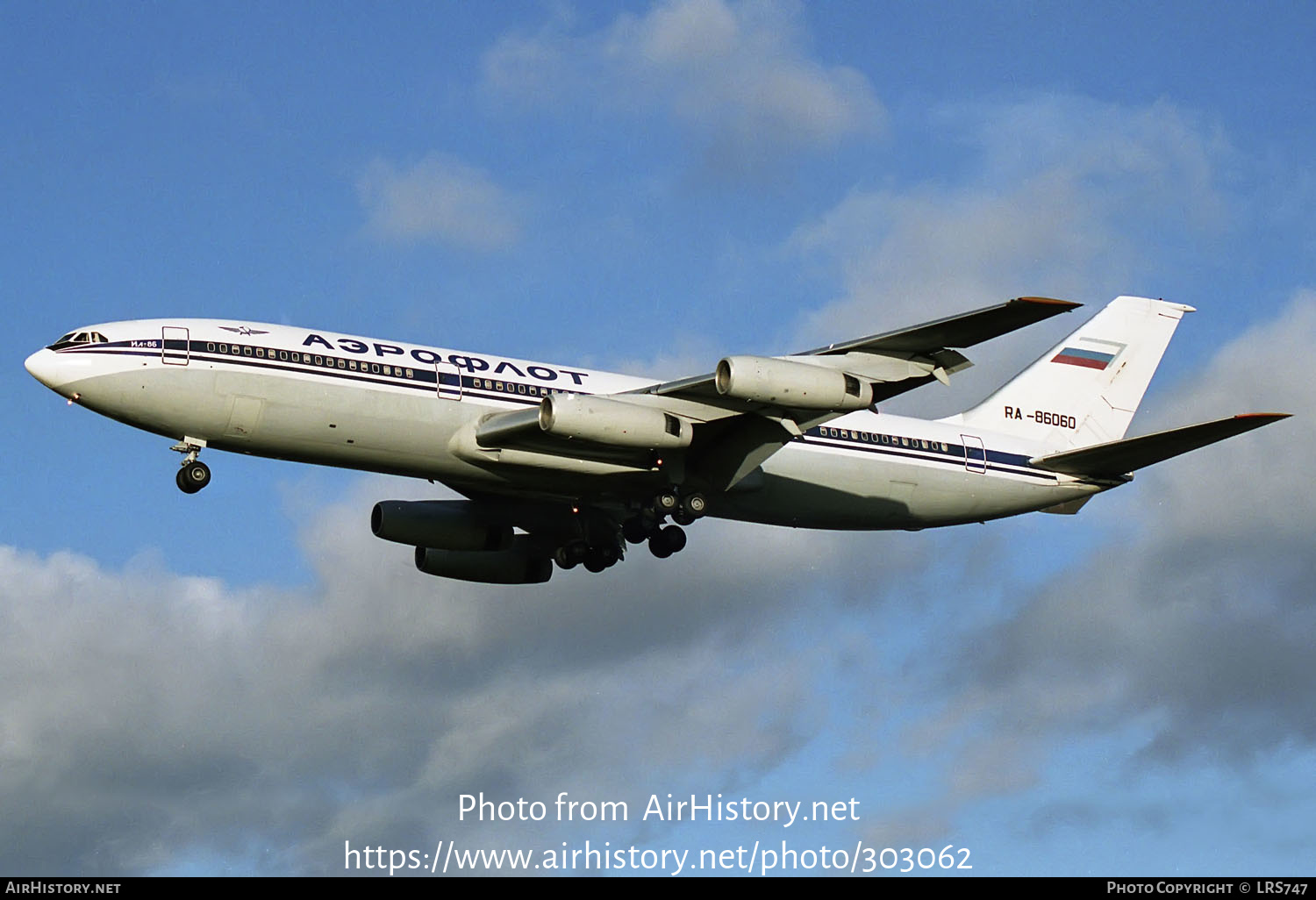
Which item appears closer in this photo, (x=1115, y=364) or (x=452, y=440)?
(x=452, y=440)

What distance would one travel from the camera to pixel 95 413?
3831 centimetres

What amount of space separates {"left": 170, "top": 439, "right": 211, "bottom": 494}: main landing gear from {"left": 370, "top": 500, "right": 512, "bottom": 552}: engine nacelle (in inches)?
293

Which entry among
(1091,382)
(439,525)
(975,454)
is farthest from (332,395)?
(1091,382)

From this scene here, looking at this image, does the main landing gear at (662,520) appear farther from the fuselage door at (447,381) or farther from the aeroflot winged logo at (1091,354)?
the aeroflot winged logo at (1091,354)

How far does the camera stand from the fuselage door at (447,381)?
39.5m

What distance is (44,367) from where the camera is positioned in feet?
124

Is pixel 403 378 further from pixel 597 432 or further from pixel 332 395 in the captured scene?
pixel 597 432

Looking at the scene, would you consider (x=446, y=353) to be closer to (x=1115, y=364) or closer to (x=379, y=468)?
(x=379, y=468)

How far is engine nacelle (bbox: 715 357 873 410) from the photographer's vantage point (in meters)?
38.4
